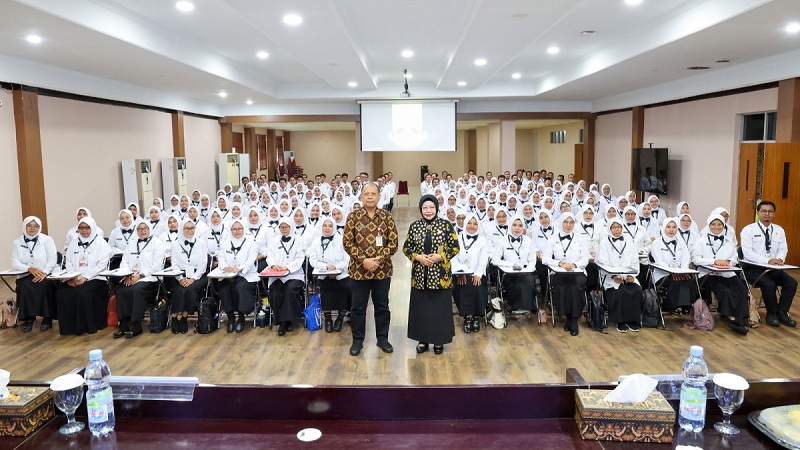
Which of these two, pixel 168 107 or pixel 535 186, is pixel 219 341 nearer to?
pixel 168 107

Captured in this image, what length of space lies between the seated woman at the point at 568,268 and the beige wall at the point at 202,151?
12254 millimetres

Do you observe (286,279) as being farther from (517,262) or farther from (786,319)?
A: (786,319)

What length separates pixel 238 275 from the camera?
7070mm

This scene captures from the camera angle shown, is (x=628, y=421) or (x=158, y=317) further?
(x=158, y=317)

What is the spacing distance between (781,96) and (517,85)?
288 inches

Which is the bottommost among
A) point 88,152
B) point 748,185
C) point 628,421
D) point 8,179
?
point 628,421

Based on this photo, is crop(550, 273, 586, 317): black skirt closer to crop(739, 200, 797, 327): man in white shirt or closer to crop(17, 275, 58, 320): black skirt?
crop(739, 200, 797, 327): man in white shirt

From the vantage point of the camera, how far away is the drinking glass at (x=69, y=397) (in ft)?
7.64

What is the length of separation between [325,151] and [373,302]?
26.0m

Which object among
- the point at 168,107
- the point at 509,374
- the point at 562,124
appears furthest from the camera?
the point at 562,124

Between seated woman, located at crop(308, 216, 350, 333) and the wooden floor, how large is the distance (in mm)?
312

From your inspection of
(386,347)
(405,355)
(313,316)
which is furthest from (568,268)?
(313,316)

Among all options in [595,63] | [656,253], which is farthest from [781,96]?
[656,253]

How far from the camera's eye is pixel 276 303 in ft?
22.6
